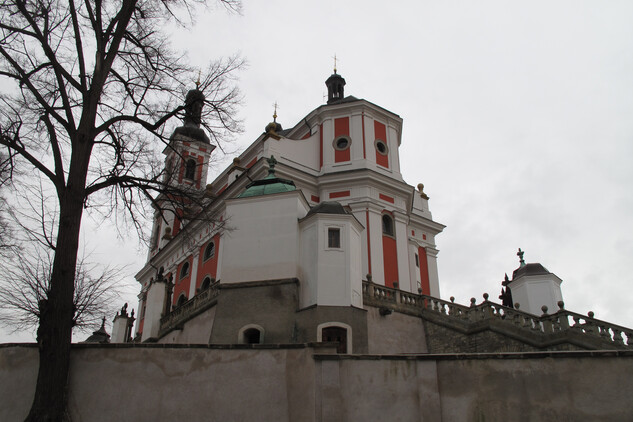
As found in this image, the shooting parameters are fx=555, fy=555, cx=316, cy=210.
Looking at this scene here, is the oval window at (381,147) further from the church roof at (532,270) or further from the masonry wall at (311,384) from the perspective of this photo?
the masonry wall at (311,384)

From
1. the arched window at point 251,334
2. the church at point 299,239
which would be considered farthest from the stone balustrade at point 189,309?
the arched window at point 251,334

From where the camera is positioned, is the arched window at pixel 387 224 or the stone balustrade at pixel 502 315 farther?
the arched window at pixel 387 224

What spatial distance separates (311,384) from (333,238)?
28.6 feet

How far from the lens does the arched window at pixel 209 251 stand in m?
26.2

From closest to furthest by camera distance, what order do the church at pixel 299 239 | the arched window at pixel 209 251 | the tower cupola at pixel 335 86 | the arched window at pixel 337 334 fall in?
the arched window at pixel 337 334 → the church at pixel 299 239 → the arched window at pixel 209 251 → the tower cupola at pixel 335 86

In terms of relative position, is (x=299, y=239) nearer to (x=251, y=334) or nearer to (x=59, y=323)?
(x=251, y=334)

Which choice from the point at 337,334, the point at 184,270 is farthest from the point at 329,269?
the point at 184,270

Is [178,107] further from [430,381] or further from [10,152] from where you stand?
[430,381]

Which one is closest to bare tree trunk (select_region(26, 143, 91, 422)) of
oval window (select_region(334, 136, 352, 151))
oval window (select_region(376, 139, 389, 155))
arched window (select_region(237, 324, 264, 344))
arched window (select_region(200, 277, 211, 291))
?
arched window (select_region(237, 324, 264, 344))

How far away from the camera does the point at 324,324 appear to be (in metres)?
15.6

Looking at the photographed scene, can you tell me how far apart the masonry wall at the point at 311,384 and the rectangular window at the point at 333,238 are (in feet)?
26.7

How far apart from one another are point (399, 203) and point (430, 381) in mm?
17929

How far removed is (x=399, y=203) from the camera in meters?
26.0

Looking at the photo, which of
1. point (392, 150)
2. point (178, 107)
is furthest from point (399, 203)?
point (178, 107)
